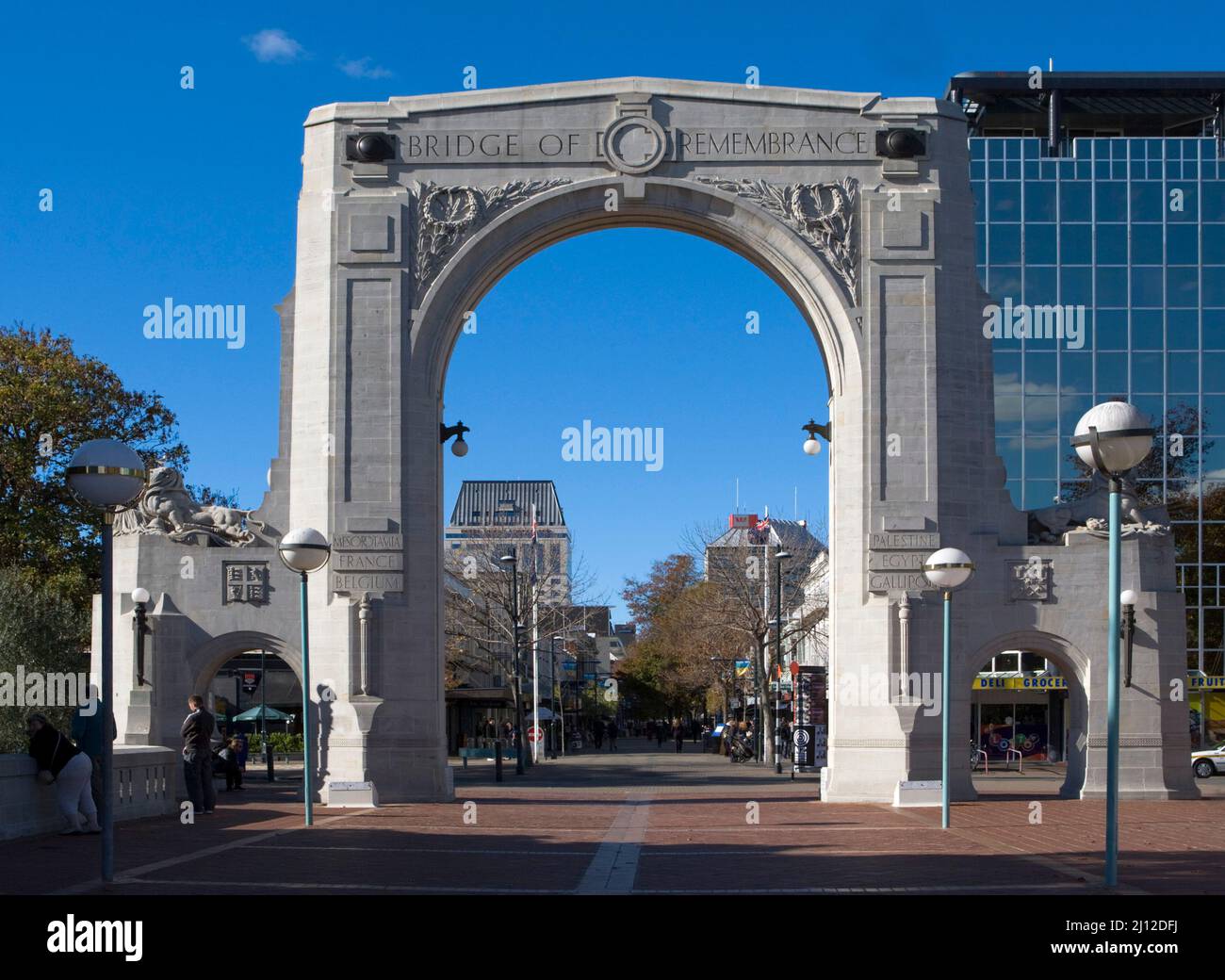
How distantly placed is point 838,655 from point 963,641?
236 centimetres

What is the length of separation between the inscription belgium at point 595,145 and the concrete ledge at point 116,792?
491 inches

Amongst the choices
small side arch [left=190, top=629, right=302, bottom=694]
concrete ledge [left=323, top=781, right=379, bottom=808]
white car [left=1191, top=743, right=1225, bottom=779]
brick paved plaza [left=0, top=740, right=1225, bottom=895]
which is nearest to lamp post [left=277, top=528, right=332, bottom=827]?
brick paved plaza [left=0, top=740, right=1225, bottom=895]

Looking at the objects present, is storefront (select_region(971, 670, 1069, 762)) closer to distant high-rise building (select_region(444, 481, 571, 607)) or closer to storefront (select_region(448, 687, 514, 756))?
distant high-rise building (select_region(444, 481, 571, 607))

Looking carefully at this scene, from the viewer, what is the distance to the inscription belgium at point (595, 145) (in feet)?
96.9

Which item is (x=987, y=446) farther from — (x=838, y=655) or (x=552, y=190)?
(x=552, y=190)

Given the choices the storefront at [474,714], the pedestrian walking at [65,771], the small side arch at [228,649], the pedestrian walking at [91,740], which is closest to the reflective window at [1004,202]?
the storefront at [474,714]

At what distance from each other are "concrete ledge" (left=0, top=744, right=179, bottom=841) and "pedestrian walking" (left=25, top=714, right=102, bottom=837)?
5.8 inches

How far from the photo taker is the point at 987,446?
29891mm

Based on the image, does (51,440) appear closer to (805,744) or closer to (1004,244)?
(805,744)

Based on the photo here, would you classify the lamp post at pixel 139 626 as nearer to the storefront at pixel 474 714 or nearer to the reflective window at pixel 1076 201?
the storefront at pixel 474 714

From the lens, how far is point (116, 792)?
22.2 metres
